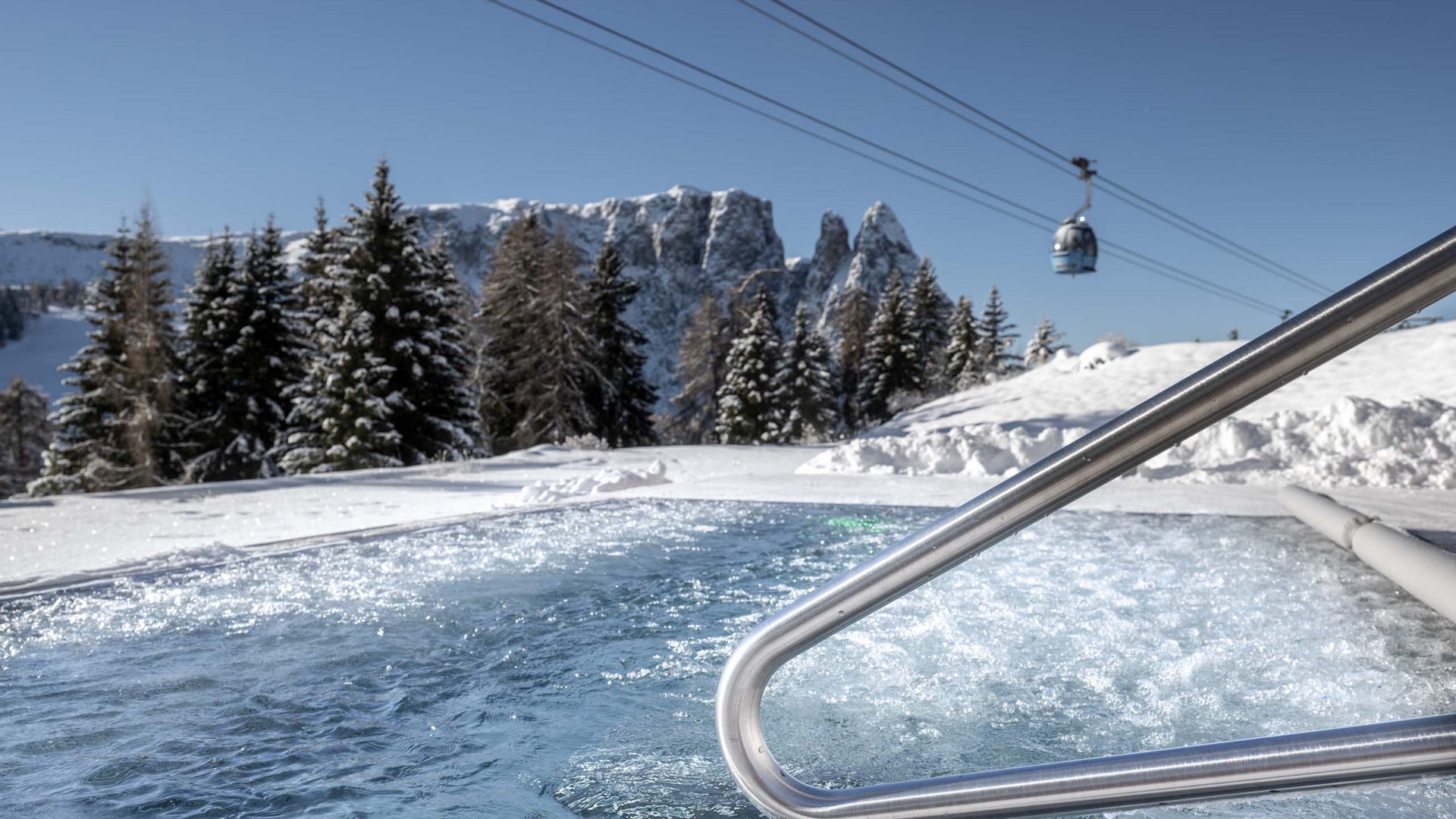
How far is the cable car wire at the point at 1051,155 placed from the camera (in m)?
10.5

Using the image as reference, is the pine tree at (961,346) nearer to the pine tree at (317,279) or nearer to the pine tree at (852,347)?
the pine tree at (852,347)

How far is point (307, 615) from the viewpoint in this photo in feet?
11.5

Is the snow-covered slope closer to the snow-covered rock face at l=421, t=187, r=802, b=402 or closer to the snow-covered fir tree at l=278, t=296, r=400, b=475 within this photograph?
the snow-covered fir tree at l=278, t=296, r=400, b=475

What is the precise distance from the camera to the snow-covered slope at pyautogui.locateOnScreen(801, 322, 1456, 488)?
283 inches

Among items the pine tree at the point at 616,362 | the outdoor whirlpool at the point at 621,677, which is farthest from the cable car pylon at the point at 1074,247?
the pine tree at the point at 616,362

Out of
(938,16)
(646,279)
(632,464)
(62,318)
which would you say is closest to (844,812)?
(632,464)

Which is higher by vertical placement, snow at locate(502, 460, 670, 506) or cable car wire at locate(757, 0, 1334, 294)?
cable car wire at locate(757, 0, 1334, 294)

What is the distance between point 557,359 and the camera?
20.0 metres

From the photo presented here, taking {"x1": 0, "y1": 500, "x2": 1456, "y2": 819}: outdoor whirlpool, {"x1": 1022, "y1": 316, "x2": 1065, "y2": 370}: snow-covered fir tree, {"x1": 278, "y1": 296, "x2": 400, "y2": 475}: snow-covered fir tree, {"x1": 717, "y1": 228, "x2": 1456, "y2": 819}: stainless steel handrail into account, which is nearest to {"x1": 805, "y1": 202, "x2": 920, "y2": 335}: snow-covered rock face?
{"x1": 1022, "y1": 316, "x2": 1065, "y2": 370}: snow-covered fir tree

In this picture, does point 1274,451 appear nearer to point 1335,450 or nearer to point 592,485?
point 1335,450

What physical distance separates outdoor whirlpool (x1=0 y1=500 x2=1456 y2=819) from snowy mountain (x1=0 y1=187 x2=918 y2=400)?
231ft

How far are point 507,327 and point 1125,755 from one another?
21507mm

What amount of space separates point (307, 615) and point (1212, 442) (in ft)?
27.3

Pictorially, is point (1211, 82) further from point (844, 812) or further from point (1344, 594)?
point (844, 812)
